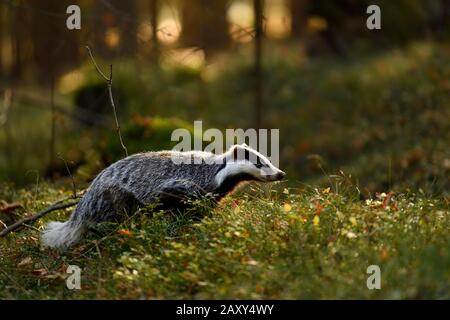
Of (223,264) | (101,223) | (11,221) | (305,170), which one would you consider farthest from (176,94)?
(223,264)

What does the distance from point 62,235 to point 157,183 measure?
1.07 metres

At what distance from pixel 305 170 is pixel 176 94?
6.11 meters

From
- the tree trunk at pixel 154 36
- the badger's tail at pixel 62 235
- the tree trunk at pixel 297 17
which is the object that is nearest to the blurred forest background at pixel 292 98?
the tree trunk at pixel 154 36

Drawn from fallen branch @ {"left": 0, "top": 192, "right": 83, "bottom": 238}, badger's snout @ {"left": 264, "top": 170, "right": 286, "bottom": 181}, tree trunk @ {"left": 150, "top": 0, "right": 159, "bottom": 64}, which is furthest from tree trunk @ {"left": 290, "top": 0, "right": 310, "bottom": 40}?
badger's snout @ {"left": 264, "top": 170, "right": 286, "bottom": 181}

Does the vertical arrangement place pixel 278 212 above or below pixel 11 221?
above

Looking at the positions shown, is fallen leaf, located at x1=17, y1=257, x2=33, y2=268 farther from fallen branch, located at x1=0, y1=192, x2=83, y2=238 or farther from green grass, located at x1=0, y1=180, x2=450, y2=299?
fallen branch, located at x1=0, y1=192, x2=83, y2=238

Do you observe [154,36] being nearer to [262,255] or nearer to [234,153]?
[234,153]

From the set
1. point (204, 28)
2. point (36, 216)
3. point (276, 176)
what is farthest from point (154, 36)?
point (204, 28)

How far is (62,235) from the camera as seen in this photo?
751 cm

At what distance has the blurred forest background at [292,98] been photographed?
44.0 feet

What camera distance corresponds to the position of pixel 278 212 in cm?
662

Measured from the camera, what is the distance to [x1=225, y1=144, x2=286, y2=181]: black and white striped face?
7.65 m
